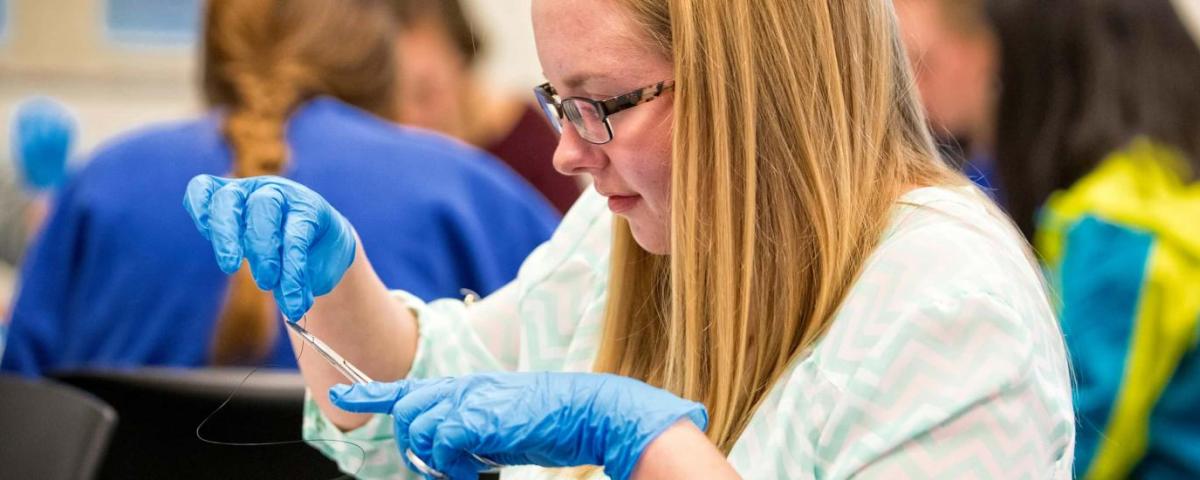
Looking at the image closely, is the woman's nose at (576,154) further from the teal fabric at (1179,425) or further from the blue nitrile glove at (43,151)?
the blue nitrile glove at (43,151)

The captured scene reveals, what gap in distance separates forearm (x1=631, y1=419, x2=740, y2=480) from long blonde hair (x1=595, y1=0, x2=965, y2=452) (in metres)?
0.12

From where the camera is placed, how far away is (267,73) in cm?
163

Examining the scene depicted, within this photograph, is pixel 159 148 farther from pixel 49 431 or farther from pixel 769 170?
pixel 769 170

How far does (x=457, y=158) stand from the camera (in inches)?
68.2

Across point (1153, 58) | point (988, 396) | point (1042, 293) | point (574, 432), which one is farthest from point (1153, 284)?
point (574, 432)

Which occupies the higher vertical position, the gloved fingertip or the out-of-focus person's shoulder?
the gloved fingertip

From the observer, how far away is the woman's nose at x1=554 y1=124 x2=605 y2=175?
2.85 feet

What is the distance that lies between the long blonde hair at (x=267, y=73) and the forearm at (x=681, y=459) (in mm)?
891

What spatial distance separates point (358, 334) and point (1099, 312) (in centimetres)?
93

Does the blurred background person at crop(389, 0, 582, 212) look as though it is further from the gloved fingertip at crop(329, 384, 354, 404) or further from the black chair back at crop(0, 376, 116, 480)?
the gloved fingertip at crop(329, 384, 354, 404)

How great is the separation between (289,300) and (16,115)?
3.12m

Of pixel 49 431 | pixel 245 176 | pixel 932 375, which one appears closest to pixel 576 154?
pixel 932 375

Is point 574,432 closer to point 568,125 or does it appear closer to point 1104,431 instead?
point 568,125

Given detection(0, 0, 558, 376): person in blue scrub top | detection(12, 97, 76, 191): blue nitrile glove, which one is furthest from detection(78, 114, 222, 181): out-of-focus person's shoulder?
detection(12, 97, 76, 191): blue nitrile glove
